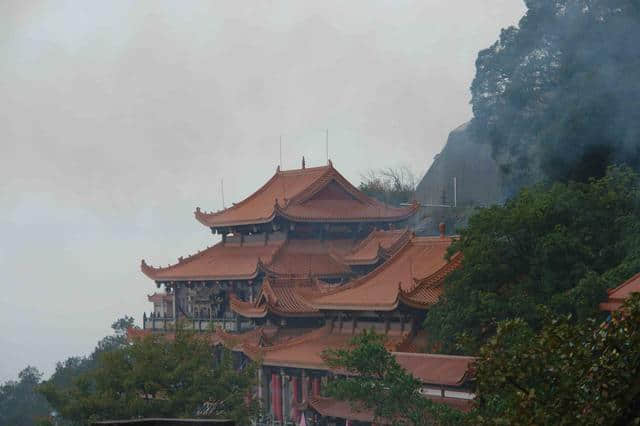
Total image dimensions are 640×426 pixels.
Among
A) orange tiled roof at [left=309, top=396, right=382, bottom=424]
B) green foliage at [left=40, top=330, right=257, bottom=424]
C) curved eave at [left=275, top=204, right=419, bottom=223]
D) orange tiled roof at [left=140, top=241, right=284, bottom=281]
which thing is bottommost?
orange tiled roof at [left=309, top=396, right=382, bottom=424]

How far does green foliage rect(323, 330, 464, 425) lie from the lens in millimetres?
27500

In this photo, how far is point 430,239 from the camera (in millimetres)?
40188

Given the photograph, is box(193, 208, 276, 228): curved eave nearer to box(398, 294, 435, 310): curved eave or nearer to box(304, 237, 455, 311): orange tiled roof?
box(304, 237, 455, 311): orange tiled roof

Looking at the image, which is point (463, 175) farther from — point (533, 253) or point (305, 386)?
point (533, 253)

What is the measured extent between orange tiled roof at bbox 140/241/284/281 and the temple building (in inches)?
2.6

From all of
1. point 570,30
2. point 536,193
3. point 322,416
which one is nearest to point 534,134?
point 570,30

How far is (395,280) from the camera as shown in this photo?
129 feet

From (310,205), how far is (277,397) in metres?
10.2

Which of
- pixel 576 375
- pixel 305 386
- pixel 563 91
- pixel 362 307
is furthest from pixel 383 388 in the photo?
pixel 576 375

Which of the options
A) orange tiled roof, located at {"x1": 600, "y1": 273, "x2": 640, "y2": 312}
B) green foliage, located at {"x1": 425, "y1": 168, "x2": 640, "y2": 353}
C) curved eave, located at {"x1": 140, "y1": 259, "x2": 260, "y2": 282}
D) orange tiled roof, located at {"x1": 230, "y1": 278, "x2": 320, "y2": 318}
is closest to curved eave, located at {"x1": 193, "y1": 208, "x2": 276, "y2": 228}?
curved eave, located at {"x1": 140, "y1": 259, "x2": 260, "y2": 282}

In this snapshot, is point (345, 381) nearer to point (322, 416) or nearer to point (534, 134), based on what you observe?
point (322, 416)

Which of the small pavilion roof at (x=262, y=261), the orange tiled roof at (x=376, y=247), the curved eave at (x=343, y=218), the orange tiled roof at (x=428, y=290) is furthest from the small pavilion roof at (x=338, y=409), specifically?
the curved eave at (x=343, y=218)

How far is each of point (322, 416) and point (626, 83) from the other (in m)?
13.3

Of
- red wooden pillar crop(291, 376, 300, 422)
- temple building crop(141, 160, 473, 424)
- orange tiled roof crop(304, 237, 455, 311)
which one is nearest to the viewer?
temple building crop(141, 160, 473, 424)
